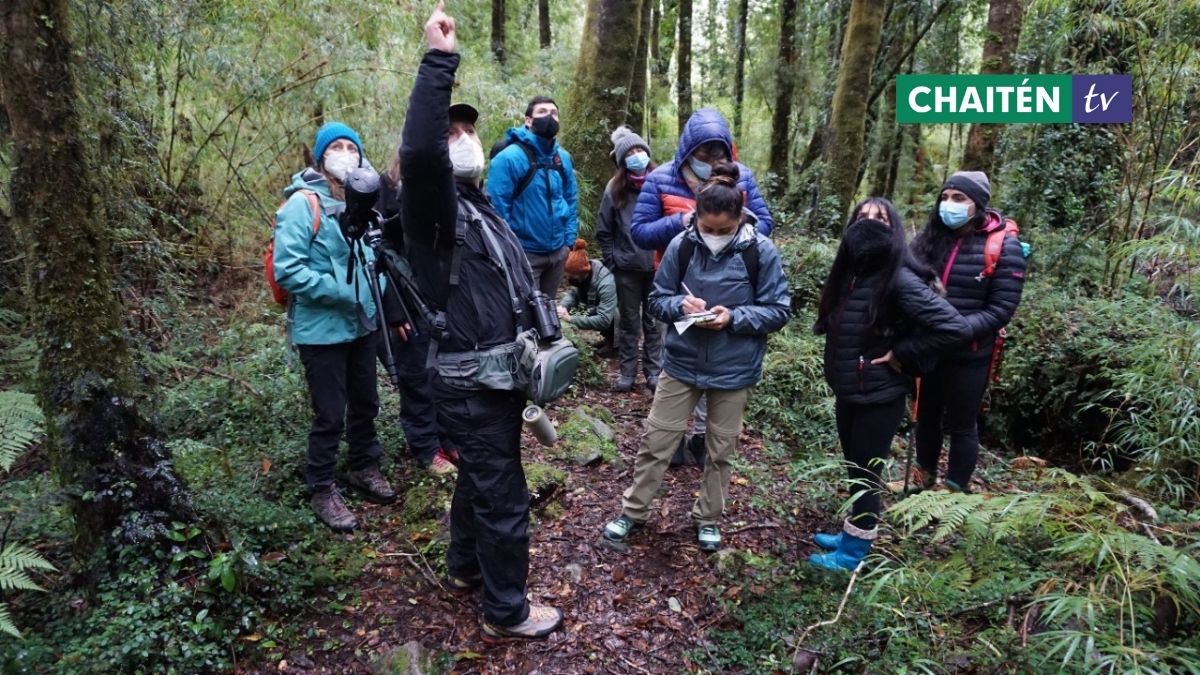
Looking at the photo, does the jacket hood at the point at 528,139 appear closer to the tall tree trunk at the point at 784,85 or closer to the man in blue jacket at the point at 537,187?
the man in blue jacket at the point at 537,187

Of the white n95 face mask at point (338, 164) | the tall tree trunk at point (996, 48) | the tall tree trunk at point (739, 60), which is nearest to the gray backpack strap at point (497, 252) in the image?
the white n95 face mask at point (338, 164)

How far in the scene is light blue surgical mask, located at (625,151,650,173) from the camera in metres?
5.17

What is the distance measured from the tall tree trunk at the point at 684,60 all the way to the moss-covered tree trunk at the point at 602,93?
8.03 metres

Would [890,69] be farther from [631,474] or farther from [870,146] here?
[631,474]

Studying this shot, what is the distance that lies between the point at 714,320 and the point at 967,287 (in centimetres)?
157

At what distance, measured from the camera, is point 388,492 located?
398cm

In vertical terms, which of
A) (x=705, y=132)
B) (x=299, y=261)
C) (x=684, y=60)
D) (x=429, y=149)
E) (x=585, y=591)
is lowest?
(x=585, y=591)

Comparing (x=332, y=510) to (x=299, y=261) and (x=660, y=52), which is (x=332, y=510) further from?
(x=660, y=52)

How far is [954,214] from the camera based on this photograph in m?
3.75

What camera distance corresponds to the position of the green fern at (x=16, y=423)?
8.77 feet

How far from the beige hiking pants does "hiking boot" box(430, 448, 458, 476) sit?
4.02 feet

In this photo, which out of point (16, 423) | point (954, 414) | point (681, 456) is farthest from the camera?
point (681, 456)

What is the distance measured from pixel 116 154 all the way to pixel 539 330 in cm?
304

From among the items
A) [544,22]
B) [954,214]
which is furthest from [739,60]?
[954,214]
